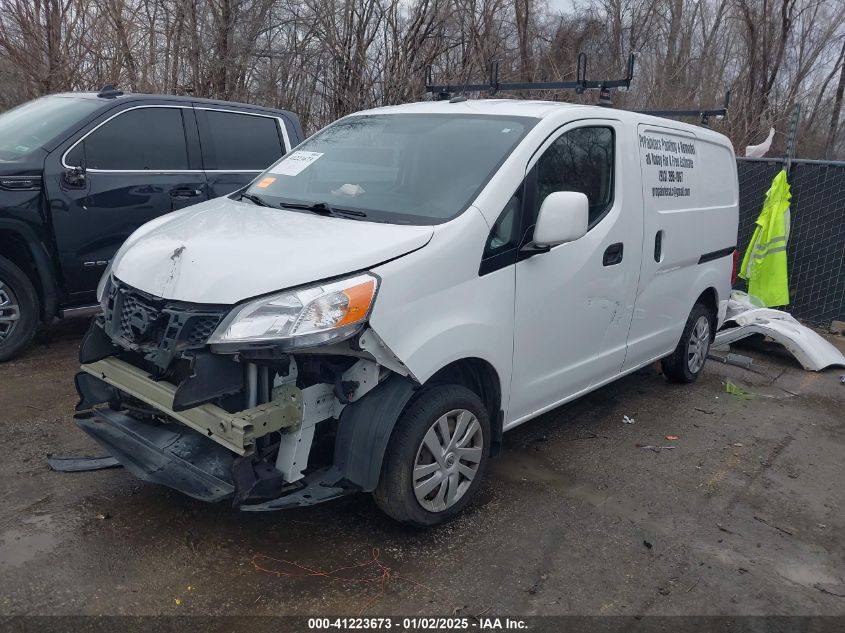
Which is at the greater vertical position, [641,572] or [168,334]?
[168,334]

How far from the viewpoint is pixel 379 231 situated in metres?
3.26

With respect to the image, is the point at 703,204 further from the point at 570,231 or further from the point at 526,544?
the point at 526,544

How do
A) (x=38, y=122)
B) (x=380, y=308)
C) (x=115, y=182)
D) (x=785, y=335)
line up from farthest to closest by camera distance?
(x=785, y=335) < (x=38, y=122) < (x=115, y=182) < (x=380, y=308)

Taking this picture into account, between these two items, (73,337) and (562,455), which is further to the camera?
(73,337)

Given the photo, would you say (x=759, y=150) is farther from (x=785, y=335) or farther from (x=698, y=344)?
(x=698, y=344)

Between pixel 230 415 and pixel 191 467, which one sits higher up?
pixel 230 415

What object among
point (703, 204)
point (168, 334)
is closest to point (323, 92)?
point (703, 204)

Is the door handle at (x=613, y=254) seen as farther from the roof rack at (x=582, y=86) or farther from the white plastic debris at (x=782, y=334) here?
the white plastic debris at (x=782, y=334)

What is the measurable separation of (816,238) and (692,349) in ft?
12.0

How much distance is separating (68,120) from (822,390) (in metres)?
6.50

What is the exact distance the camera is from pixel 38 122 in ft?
18.5

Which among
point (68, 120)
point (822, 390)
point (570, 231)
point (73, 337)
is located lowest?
point (822, 390)

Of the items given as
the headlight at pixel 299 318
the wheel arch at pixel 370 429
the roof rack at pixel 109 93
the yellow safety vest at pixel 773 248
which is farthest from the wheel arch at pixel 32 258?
the yellow safety vest at pixel 773 248

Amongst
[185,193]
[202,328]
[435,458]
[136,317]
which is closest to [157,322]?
[136,317]
